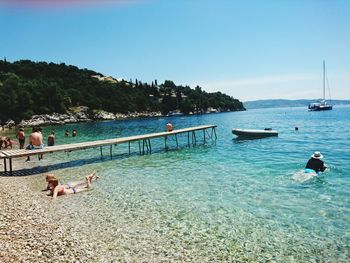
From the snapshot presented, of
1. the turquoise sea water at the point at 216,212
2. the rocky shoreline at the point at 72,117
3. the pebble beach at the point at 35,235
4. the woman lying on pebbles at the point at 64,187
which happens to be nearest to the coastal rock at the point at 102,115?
the rocky shoreline at the point at 72,117

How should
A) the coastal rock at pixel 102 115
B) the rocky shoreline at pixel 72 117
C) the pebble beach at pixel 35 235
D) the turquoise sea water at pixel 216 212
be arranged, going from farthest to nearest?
the coastal rock at pixel 102 115 → the rocky shoreline at pixel 72 117 → the turquoise sea water at pixel 216 212 → the pebble beach at pixel 35 235

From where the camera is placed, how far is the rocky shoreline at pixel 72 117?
97350 mm

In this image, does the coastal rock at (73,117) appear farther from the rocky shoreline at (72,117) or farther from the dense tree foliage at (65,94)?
the dense tree foliage at (65,94)

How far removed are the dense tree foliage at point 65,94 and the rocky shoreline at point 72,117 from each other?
2.27 meters

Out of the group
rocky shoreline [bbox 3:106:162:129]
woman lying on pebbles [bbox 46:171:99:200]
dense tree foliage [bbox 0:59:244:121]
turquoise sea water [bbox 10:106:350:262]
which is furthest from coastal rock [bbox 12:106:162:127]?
woman lying on pebbles [bbox 46:171:99:200]

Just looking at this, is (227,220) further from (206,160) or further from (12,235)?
(206,160)

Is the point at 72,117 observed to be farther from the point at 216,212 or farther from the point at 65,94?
the point at 216,212

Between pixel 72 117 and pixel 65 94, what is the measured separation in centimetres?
1255

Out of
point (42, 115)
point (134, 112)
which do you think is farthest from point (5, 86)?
point (134, 112)

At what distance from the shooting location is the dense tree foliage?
331 feet

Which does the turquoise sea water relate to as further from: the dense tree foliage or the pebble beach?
the dense tree foliage

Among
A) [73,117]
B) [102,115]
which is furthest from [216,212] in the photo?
[102,115]

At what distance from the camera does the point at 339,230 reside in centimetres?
1054

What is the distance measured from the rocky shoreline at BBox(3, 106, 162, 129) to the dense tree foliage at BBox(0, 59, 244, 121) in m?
2.27
